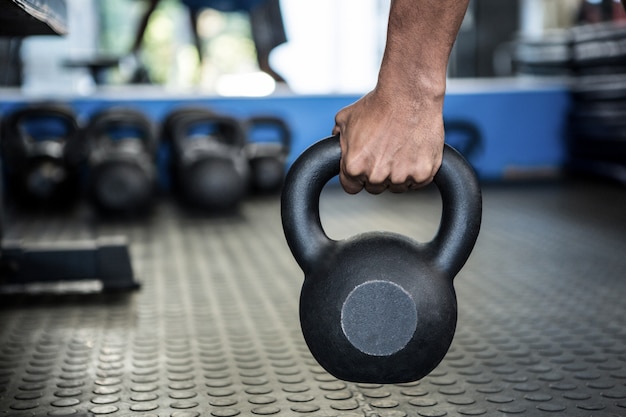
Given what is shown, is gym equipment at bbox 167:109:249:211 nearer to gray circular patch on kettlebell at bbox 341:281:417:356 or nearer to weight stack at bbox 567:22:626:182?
weight stack at bbox 567:22:626:182

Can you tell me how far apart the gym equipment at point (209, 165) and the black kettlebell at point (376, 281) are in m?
2.22

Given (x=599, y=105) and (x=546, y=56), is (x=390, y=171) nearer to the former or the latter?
(x=599, y=105)

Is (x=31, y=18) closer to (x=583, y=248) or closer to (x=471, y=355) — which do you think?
(x=471, y=355)

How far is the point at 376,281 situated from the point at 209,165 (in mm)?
2317

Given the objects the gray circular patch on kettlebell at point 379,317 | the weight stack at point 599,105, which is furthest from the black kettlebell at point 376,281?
the weight stack at point 599,105

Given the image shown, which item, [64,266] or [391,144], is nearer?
[391,144]

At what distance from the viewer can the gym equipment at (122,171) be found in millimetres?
2971

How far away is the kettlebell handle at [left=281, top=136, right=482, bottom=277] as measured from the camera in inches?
32.9

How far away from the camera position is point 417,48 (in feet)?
2.72

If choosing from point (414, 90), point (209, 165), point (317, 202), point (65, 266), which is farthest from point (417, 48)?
point (209, 165)

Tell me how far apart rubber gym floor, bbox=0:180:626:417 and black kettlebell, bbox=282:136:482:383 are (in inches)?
10.2

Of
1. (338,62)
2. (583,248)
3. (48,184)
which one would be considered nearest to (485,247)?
(583,248)

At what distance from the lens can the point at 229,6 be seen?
4.15 m

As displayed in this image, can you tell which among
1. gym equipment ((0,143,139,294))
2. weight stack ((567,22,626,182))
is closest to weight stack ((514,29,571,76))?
weight stack ((567,22,626,182))
